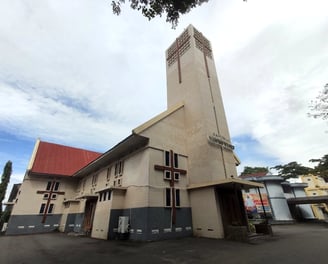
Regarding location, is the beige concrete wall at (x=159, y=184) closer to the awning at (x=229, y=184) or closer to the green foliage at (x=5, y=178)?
the awning at (x=229, y=184)

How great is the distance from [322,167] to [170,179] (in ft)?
45.7

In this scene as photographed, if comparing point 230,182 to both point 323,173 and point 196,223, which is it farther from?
point 323,173

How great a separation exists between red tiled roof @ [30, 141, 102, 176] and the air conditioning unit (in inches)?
547

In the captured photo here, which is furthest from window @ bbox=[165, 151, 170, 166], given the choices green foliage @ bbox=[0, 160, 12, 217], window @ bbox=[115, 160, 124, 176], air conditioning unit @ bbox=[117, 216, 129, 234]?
green foliage @ bbox=[0, 160, 12, 217]

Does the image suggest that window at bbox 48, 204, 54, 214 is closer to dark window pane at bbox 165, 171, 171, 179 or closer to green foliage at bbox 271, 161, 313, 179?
dark window pane at bbox 165, 171, 171, 179


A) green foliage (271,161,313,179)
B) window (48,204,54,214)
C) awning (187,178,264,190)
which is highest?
green foliage (271,161,313,179)

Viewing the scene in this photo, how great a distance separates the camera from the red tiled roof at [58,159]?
68.4ft

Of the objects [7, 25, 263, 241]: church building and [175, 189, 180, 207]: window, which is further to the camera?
[175, 189, 180, 207]: window

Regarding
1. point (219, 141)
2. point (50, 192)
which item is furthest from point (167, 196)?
point (50, 192)

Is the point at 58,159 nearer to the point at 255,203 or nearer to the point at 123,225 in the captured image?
the point at 123,225

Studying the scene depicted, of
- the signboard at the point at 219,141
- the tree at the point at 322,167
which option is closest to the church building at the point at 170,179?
the signboard at the point at 219,141

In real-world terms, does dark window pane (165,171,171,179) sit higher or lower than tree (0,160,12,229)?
lower

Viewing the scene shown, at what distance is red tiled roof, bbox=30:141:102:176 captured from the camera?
68.4 feet

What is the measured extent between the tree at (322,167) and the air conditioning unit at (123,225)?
15.5m
